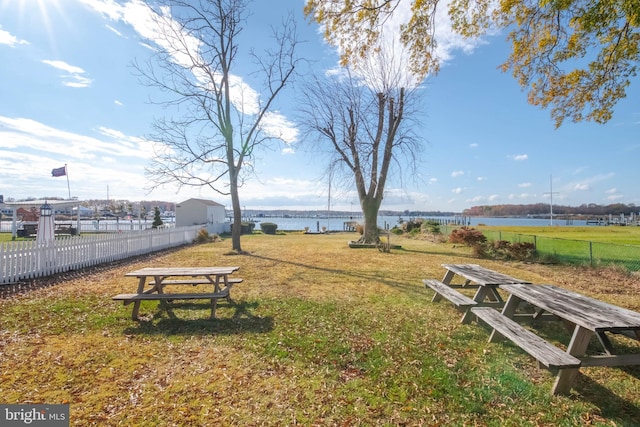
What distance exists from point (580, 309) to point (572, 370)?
0.97m

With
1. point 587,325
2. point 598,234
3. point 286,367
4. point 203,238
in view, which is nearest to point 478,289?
point 587,325

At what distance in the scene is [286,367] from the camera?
3.72m

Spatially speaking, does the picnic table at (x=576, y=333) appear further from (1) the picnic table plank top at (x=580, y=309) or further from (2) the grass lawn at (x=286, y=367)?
(2) the grass lawn at (x=286, y=367)

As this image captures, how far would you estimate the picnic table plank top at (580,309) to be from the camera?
320cm

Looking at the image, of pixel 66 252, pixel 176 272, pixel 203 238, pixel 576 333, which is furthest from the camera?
pixel 203 238

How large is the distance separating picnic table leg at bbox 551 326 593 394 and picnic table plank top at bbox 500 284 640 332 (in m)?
0.12

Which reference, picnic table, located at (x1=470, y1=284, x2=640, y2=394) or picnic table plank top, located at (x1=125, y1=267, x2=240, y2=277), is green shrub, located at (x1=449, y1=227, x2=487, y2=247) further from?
picnic table plank top, located at (x1=125, y1=267, x2=240, y2=277)

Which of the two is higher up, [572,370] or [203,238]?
[203,238]

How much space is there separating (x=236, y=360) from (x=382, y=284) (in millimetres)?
5052

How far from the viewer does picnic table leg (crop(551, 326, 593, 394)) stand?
3.16 meters

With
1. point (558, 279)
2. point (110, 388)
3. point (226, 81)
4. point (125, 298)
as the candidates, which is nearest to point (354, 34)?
point (125, 298)

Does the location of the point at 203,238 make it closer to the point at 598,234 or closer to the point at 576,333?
the point at 576,333

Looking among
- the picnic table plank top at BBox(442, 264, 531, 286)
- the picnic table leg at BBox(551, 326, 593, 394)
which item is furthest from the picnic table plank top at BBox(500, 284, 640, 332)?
the picnic table plank top at BBox(442, 264, 531, 286)

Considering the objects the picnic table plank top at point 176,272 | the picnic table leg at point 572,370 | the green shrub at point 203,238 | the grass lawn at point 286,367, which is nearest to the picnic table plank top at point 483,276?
the grass lawn at point 286,367
